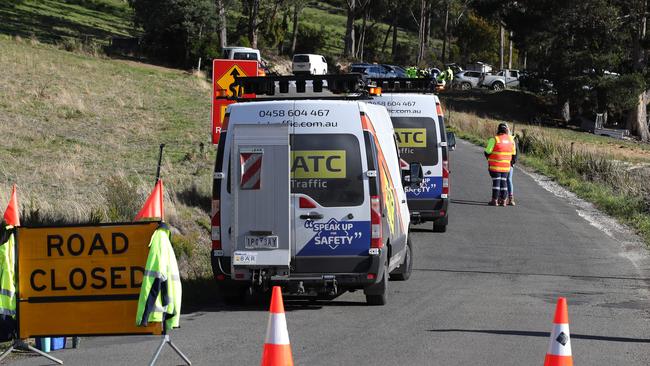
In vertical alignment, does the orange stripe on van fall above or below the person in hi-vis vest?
above

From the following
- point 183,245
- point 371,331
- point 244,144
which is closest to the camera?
point 371,331

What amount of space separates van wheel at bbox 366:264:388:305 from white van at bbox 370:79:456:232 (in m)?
6.16

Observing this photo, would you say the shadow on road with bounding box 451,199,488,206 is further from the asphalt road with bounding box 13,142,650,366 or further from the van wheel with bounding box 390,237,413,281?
the van wheel with bounding box 390,237,413,281

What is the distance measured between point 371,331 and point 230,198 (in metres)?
2.19

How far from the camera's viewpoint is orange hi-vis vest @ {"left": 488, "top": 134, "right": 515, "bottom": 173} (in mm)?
23219

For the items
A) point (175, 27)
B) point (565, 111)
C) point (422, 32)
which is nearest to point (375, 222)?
point (175, 27)

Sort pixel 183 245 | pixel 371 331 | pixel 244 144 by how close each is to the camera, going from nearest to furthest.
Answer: pixel 371 331 → pixel 244 144 → pixel 183 245

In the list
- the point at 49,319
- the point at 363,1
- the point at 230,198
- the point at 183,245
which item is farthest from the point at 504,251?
the point at 363,1

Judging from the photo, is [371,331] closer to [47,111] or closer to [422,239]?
[422,239]

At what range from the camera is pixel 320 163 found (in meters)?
11.7

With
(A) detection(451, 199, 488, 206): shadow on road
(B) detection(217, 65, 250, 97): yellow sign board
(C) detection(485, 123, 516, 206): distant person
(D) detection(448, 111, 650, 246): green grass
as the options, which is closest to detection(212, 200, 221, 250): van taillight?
(B) detection(217, 65, 250, 97): yellow sign board

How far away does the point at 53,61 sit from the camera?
47344 mm

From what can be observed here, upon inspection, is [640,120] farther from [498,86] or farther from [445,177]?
[445,177]

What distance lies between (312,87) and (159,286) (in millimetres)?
4307
